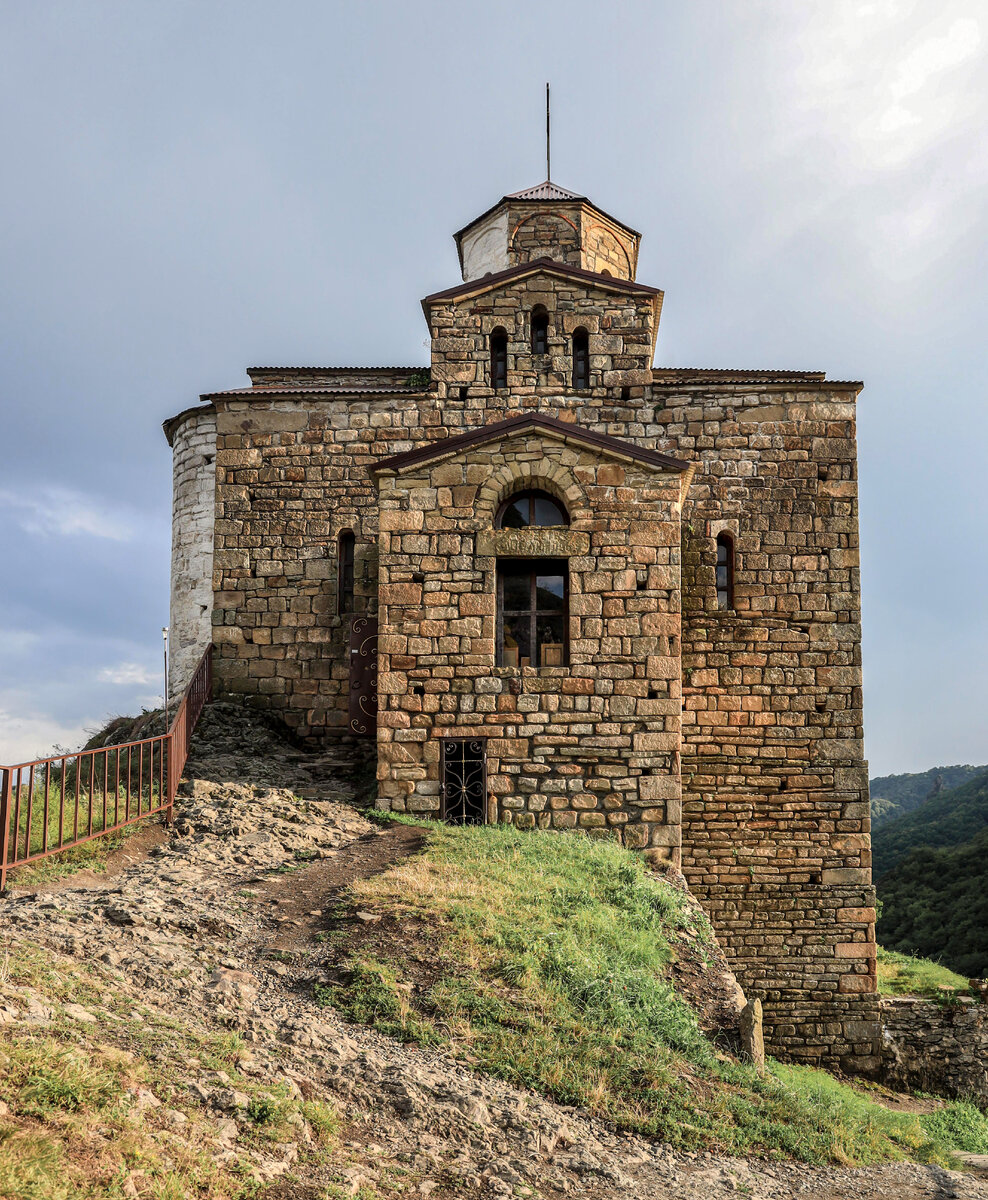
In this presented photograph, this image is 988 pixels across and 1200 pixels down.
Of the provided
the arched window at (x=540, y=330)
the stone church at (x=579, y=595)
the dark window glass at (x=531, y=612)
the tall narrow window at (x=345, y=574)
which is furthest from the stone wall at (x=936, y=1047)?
the arched window at (x=540, y=330)

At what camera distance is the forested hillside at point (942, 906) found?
25250mm

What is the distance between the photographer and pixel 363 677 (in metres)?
13.4

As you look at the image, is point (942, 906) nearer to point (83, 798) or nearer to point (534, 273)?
point (534, 273)

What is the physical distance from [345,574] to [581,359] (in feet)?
15.6

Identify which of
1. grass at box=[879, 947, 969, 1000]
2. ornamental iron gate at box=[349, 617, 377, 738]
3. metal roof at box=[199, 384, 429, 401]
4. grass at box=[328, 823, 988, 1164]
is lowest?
grass at box=[879, 947, 969, 1000]

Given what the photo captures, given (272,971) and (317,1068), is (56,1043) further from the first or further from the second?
(272,971)

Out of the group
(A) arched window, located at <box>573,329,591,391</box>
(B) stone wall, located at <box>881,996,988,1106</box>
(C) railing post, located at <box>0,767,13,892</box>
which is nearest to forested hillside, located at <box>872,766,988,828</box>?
(B) stone wall, located at <box>881,996,988,1106</box>

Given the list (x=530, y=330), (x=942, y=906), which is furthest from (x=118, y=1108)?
(x=942, y=906)

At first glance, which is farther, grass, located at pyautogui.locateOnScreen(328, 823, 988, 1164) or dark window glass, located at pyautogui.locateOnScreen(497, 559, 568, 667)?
dark window glass, located at pyautogui.locateOnScreen(497, 559, 568, 667)

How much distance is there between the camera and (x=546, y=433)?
11.8m

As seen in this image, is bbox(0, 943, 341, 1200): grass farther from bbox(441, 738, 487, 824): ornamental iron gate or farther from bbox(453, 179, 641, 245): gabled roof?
bbox(453, 179, 641, 245): gabled roof

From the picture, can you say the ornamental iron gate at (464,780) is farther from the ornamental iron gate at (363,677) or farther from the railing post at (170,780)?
the railing post at (170,780)

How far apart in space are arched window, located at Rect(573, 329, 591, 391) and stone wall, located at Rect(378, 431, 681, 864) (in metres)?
2.95

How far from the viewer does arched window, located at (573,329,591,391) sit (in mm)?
14398
